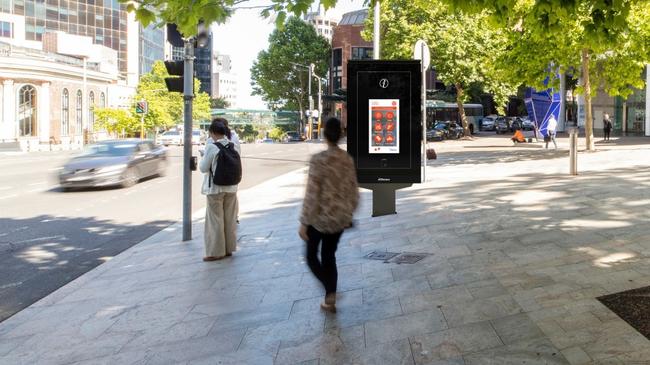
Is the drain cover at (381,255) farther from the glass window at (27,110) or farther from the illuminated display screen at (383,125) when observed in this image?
the glass window at (27,110)

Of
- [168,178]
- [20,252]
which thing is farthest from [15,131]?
[20,252]

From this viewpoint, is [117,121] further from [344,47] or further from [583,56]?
[583,56]

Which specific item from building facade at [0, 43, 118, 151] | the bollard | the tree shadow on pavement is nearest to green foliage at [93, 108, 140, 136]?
building facade at [0, 43, 118, 151]

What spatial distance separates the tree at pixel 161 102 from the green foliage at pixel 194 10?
56.5 m

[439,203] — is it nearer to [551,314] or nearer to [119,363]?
[551,314]

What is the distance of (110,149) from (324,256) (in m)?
14.5

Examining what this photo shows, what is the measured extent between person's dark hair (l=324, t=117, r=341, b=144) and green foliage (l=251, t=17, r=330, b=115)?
2815 inches

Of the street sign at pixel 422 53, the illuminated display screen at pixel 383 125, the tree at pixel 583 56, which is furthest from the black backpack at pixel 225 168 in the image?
the tree at pixel 583 56

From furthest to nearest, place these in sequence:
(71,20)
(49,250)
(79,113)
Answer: (71,20) → (79,113) → (49,250)

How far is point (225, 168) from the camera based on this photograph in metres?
7.55

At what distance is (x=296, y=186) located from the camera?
55.5ft

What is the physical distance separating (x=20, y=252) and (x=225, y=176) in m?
3.53

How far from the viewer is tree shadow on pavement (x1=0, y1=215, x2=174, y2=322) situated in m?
6.96

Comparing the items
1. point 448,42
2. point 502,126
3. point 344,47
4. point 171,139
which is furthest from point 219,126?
point 344,47
